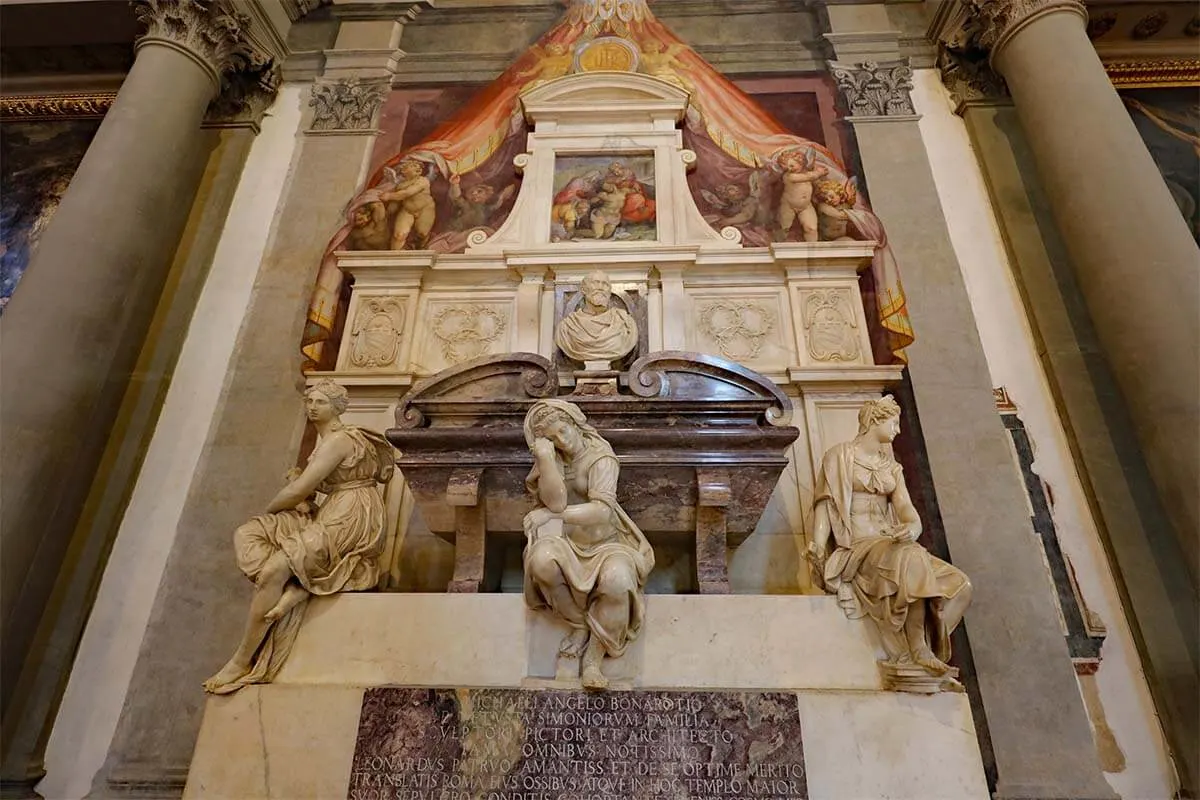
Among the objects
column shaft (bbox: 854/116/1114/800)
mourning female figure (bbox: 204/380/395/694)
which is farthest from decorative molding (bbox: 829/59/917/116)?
mourning female figure (bbox: 204/380/395/694)

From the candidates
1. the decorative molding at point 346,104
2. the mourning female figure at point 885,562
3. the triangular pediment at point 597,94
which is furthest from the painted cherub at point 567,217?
the mourning female figure at point 885,562

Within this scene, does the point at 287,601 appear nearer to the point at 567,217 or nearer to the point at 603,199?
the point at 567,217

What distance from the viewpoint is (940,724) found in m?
3.28

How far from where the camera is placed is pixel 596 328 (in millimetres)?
4938

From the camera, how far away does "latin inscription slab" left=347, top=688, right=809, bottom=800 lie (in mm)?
3164

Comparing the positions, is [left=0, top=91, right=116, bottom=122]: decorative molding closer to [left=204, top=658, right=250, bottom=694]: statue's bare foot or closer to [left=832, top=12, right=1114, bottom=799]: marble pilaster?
[left=204, top=658, right=250, bottom=694]: statue's bare foot

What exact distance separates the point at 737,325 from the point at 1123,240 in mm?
2522

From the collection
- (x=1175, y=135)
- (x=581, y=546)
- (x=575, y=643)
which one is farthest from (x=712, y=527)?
(x=1175, y=135)

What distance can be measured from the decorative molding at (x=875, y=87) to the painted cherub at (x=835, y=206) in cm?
118

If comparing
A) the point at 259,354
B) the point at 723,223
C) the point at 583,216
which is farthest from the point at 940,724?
the point at 259,354

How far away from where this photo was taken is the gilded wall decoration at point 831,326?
5.19 m

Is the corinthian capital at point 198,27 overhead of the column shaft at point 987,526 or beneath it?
overhead

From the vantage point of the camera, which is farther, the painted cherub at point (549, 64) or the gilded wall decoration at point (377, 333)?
the painted cherub at point (549, 64)

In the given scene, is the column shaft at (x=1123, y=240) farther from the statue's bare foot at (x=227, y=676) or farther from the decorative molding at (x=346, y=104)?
the decorative molding at (x=346, y=104)
